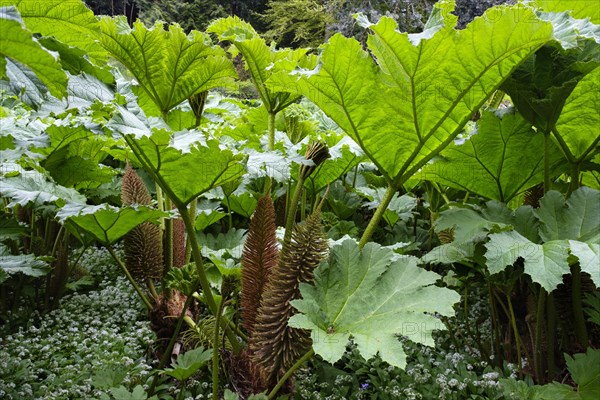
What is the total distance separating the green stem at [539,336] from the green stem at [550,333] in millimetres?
16

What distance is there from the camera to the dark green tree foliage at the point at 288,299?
4.25 feet

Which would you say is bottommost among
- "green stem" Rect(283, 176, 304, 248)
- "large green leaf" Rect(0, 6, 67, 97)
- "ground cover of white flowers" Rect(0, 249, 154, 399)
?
"ground cover of white flowers" Rect(0, 249, 154, 399)

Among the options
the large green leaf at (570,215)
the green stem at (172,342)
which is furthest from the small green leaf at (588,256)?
the green stem at (172,342)

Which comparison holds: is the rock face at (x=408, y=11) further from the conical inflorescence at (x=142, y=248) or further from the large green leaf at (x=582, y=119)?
the large green leaf at (x=582, y=119)

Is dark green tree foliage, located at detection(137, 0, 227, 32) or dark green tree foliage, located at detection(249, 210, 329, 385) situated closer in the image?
dark green tree foliage, located at detection(249, 210, 329, 385)

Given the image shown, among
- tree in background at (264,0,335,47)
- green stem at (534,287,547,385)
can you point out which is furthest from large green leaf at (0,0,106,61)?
tree in background at (264,0,335,47)

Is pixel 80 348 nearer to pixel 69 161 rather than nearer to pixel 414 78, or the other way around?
pixel 69 161

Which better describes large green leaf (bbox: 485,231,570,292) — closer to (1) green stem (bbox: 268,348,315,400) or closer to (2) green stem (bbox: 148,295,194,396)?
(1) green stem (bbox: 268,348,315,400)

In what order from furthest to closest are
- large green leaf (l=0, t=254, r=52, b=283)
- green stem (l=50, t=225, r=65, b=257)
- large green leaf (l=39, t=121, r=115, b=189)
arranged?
green stem (l=50, t=225, r=65, b=257) < large green leaf (l=39, t=121, r=115, b=189) < large green leaf (l=0, t=254, r=52, b=283)

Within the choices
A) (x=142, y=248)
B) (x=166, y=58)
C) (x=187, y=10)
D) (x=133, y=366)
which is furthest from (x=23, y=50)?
(x=187, y=10)

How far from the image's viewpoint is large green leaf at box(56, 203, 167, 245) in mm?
1471

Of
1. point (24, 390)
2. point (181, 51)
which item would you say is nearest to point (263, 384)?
point (24, 390)

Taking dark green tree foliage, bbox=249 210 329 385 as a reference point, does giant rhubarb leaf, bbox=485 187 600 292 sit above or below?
above

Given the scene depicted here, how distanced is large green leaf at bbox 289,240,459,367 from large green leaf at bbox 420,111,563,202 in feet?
1.77
